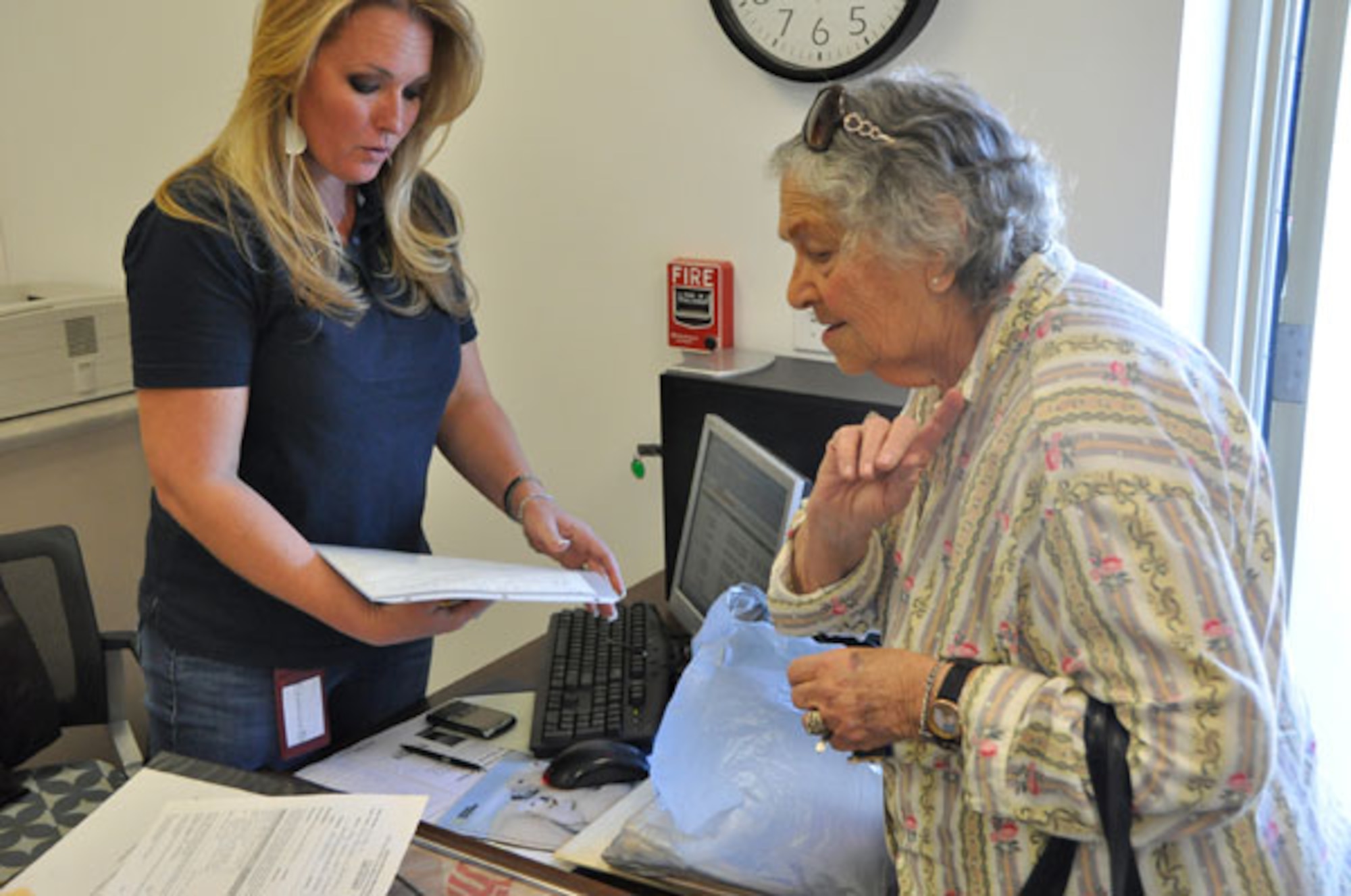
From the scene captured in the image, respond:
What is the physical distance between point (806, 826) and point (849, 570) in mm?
261

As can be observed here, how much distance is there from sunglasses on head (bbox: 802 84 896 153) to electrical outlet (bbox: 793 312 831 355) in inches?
39.6

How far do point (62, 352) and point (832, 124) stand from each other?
260 centimetres

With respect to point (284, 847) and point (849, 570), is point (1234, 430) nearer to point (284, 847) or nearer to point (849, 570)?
point (849, 570)

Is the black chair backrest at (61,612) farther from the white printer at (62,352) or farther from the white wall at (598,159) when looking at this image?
the white printer at (62,352)

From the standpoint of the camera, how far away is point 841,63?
78.4 inches

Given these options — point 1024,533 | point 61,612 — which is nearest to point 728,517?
point 1024,533

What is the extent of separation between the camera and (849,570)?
4.14 feet

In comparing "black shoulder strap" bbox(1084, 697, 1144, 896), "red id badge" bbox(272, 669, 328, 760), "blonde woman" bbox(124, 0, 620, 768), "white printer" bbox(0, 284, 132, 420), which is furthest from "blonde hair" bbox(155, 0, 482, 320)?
"white printer" bbox(0, 284, 132, 420)

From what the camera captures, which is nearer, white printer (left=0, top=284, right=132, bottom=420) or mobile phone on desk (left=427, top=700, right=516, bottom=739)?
mobile phone on desk (left=427, top=700, right=516, bottom=739)

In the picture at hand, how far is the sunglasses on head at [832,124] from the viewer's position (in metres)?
1.07

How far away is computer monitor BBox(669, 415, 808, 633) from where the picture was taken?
1635 mm

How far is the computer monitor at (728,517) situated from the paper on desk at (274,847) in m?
0.63

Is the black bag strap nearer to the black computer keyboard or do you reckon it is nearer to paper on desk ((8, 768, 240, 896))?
the black computer keyboard

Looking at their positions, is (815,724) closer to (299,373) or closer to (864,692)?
(864,692)
